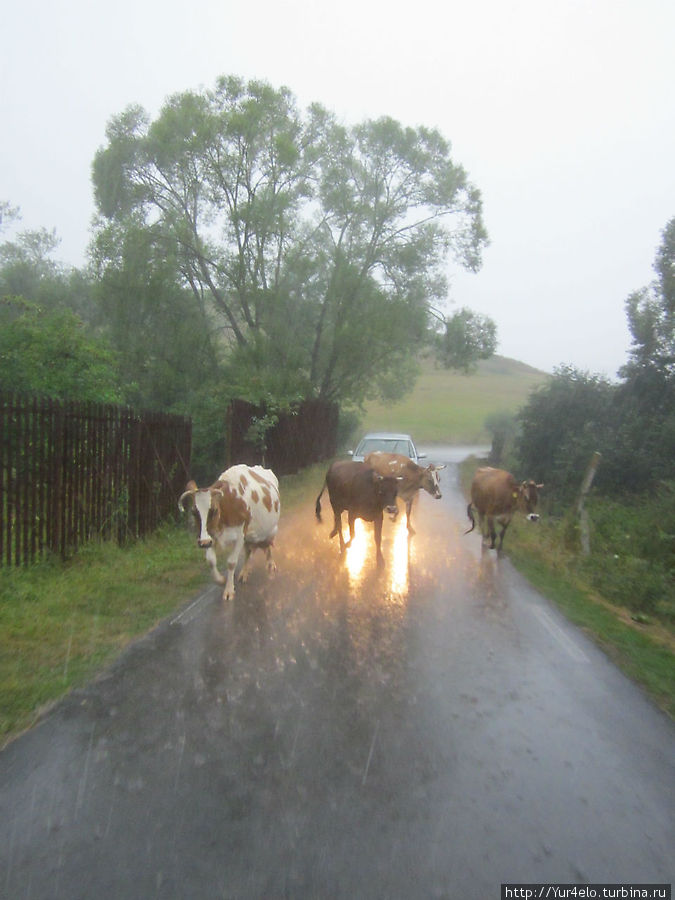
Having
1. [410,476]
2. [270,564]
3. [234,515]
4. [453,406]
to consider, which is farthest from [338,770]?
[453,406]

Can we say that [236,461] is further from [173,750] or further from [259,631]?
[173,750]

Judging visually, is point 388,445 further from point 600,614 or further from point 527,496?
point 600,614

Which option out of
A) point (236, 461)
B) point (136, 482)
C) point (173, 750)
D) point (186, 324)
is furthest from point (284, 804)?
point (186, 324)

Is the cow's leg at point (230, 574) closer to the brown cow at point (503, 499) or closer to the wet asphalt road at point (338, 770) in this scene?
the wet asphalt road at point (338, 770)

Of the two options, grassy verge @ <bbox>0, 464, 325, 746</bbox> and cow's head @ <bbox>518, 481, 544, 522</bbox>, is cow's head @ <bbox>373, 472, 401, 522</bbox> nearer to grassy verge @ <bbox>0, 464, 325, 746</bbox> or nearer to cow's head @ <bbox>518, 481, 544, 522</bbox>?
cow's head @ <bbox>518, 481, 544, 522</bbox>

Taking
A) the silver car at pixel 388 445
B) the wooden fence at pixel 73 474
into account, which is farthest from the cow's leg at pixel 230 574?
the silver car at pixel 388 445

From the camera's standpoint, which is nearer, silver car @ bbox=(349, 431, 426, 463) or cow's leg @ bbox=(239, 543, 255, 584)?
cow's leg @ bbox=(239, 543, 255, 584)

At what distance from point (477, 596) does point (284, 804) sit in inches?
214

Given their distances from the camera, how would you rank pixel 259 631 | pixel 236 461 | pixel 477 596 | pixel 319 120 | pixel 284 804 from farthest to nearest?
pixel 319 120 < pixel 236 461 < pixel 477 596 < pixel 259 631 < pixel 284 804

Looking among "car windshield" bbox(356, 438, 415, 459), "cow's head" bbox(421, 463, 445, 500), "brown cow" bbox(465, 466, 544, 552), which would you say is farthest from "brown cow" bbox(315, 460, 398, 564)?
"car windshield" bbox(356, 438, 415, 459)

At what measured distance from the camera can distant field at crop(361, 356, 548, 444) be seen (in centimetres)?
7419

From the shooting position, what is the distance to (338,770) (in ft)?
13.4

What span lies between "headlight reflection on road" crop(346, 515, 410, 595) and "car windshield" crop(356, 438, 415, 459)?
14.2 feet

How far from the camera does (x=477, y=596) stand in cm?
877
